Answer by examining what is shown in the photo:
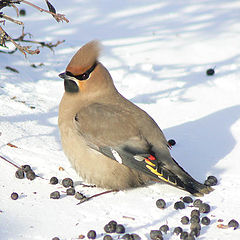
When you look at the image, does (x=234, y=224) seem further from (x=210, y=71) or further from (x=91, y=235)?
(x=210, y=71)

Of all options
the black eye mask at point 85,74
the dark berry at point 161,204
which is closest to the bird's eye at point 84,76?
the black eye mask at point 85,74

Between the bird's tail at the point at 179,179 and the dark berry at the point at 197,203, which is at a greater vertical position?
the bird's tail at the point at 179,179

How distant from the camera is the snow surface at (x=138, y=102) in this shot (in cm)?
412

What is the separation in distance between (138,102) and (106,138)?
178cm

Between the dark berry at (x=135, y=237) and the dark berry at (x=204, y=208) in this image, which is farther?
the dark berry at (x=204, y=208)

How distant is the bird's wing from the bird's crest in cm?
30

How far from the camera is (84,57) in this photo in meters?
4.41

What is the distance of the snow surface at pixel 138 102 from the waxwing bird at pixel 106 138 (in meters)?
0.18

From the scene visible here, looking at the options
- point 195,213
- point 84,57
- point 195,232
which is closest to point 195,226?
point 195,232

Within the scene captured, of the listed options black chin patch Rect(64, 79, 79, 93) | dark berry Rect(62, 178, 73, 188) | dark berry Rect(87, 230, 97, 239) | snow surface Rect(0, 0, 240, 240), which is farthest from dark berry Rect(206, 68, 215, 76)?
dark berry Rect(87, 230, 97, 239)

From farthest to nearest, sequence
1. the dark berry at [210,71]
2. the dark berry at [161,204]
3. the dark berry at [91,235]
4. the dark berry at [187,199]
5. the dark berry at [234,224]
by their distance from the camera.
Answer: the dark berry at [210,71]
the dark berry at [187,199]
the dark berry at [161,204]
the dark berry at [234,224]
the dark berry at [91,235]

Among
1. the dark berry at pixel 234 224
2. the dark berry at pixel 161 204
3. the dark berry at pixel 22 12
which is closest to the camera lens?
the dark berry at pixel 234 224

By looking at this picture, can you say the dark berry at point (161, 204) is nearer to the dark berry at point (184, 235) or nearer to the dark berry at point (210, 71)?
the dark berry at point (184, 235)

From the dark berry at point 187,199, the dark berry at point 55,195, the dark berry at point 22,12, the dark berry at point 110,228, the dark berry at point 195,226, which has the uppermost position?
the dark berry at point 22,12
